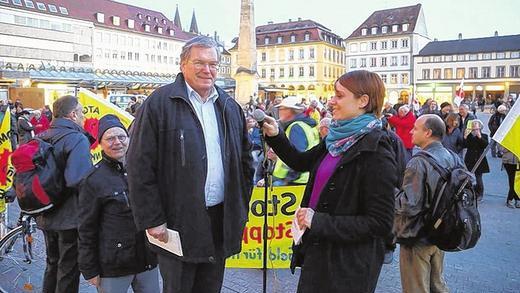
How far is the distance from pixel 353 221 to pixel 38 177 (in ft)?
8.62

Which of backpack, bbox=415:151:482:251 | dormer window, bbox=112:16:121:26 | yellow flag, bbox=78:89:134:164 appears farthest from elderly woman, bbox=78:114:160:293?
dormer window, bbox=112:16:121:26

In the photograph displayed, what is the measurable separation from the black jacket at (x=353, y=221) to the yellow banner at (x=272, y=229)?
8.01 feet

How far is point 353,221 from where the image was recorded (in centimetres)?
233

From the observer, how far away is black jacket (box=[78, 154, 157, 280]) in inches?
124

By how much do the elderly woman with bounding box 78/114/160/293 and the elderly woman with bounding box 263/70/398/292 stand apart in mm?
1251

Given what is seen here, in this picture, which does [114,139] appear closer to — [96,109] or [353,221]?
[353,221]

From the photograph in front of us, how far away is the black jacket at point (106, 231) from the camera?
3146mm

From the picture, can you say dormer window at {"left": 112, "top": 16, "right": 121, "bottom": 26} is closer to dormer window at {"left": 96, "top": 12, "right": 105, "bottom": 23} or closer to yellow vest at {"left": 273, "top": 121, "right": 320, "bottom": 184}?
dormer window at {"left": 96, "top": 12, "right": 105, "bottom": 23}

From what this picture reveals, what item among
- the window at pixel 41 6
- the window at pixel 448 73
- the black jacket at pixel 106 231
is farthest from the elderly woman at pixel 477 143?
the window at pixel 448 73

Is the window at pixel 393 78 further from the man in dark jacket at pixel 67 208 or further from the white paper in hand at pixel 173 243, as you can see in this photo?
the white paper in hand at pixel 173 243

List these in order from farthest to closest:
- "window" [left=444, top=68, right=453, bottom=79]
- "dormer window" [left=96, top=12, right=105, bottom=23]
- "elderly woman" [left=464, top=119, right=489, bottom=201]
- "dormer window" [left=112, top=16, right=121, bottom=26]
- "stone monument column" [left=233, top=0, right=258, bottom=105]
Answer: "window" [left=444, top=68, right=453, bottom=79] < "dormer window" [left=112, top=16, right=121, bottom=26] < "dormer window" [left=96, top=12, right=105, bottom=23] < "stone monument column" [left=233, top=0, right=258, bottom=105] < "elderly woman" [left=464, top=119, right=489, bottom=201]

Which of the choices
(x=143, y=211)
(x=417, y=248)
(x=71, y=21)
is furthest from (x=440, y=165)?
(x=71, y=21)

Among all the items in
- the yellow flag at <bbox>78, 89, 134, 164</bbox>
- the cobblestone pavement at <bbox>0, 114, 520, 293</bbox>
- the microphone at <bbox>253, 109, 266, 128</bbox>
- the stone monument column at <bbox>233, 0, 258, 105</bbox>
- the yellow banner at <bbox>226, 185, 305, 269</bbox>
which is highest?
the stone monument column at <bbox>233, 0, 258, 105</bbox>

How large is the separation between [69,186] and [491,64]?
73958 mm
